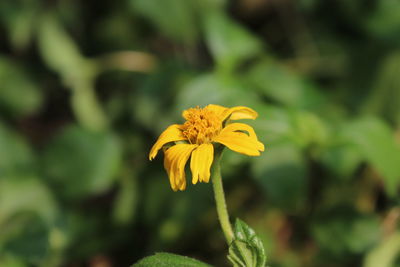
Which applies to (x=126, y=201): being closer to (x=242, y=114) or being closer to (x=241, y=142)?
(x=242, y=114)

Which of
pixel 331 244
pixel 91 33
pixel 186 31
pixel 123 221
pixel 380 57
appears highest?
pixel 91 33

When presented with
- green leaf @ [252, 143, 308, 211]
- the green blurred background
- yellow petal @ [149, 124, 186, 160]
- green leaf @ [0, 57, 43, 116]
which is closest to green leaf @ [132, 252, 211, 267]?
yellow petal @ [149, 124, 186, 160]

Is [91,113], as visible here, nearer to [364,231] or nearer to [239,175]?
[239,175]

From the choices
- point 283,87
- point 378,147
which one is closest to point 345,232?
point 378,147

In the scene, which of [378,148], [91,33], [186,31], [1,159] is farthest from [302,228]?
[91,33]

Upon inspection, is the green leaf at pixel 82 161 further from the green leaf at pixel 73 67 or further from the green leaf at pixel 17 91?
the green leaf at pixel 17 91

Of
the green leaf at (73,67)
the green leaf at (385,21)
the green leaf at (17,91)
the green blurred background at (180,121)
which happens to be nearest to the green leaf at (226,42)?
the green blurred background at (180,121)
